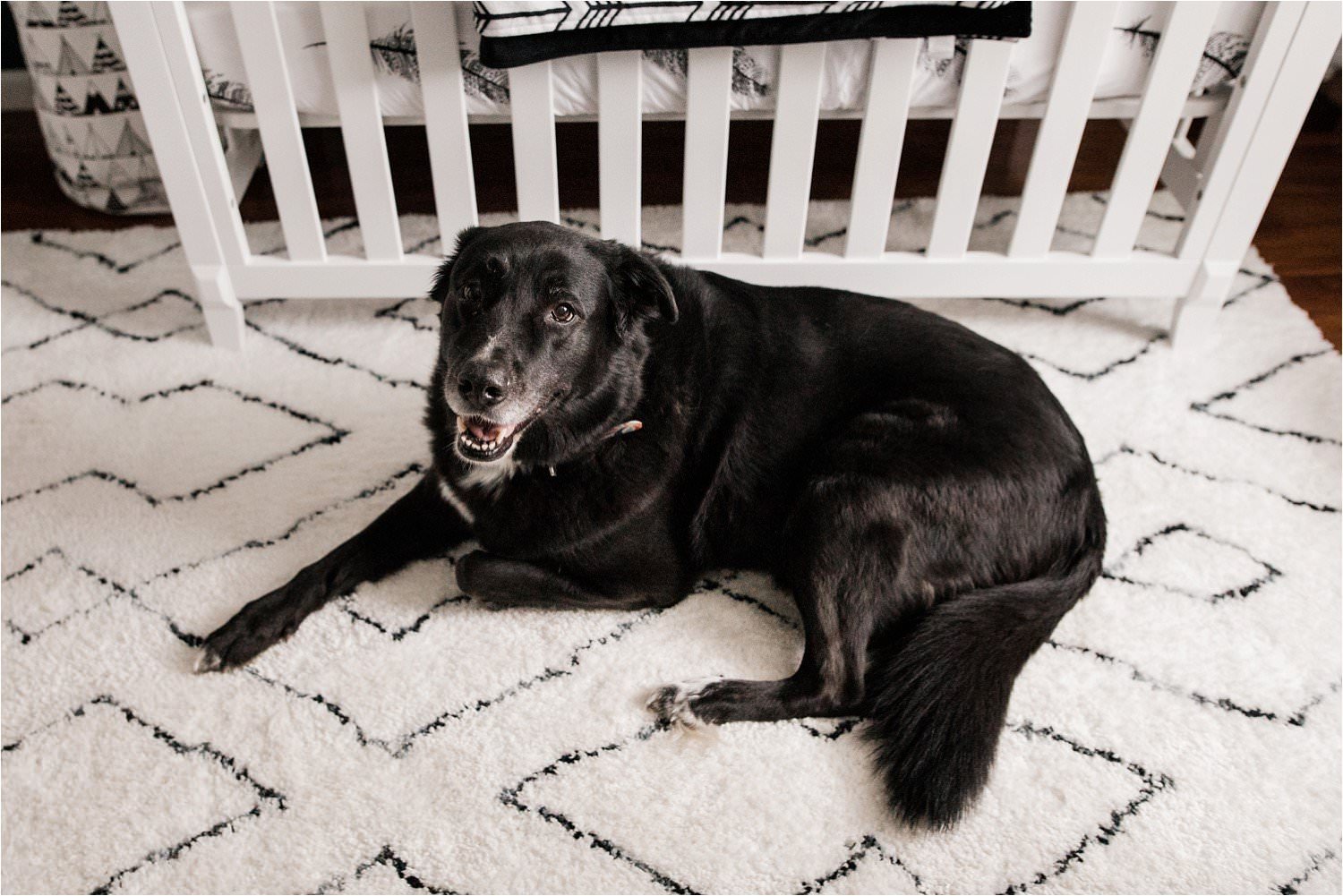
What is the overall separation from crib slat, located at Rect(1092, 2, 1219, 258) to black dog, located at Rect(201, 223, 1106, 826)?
655 mm

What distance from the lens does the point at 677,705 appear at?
143cm

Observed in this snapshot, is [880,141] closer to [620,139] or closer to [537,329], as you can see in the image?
[620,139]

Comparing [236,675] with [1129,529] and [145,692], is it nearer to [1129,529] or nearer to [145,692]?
[145,692]

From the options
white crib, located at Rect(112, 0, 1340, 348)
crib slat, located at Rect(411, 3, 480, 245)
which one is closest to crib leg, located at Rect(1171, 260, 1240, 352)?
white crib, located at Rect(112, 0, 1340, 348)

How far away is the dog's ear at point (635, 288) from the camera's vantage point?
140cm

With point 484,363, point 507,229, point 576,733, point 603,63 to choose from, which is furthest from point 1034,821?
point 603,63

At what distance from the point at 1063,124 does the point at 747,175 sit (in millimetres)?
1086

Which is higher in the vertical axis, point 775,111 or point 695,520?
point 775,111

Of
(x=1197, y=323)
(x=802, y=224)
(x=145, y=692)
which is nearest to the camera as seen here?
(x=145, y=692)

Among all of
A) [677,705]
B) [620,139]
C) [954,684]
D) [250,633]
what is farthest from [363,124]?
[954,684]

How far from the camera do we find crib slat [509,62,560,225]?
1795 mm

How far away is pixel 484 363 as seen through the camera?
1.32 metres

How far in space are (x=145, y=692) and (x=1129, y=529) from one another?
1683 mm

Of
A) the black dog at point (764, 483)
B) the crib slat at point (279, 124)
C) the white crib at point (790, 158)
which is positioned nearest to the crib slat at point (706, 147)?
the white crib at point (790, 158)
